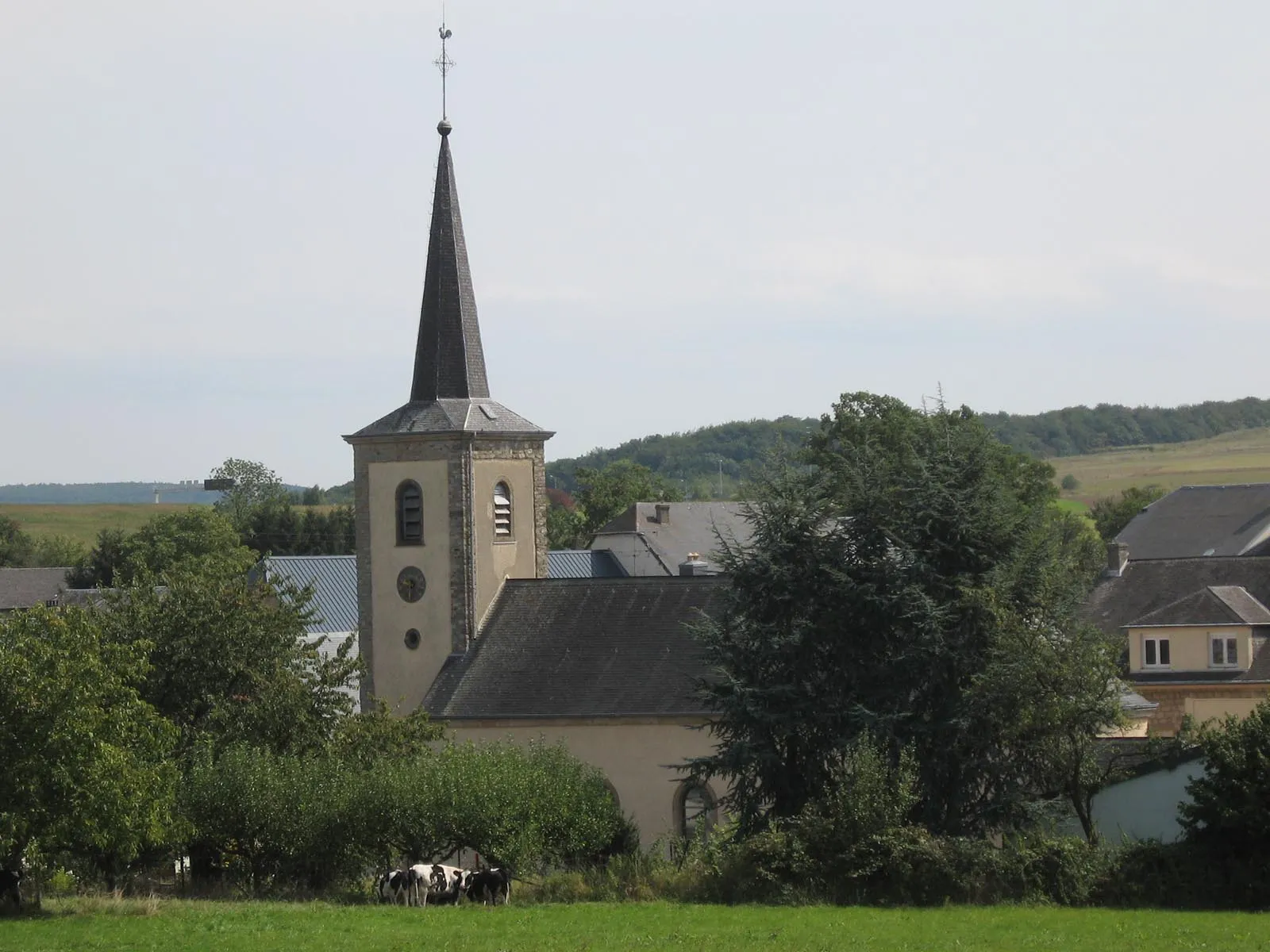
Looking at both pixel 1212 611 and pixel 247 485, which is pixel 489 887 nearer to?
pixel 1212 611

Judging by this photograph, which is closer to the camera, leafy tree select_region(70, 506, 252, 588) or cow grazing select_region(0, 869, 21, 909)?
cow grazing select_region(0, 869, 21, 909)

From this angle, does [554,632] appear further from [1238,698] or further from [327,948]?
[1238,698]

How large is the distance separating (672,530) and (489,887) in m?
65.3

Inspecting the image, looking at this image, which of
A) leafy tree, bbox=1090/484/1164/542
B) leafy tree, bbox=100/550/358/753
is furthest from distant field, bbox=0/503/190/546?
leafy tree, bbox=100/550/358/753

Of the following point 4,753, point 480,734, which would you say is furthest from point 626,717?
point 4,753

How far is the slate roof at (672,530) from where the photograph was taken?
3533 inches

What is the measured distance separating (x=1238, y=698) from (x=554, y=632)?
2303 centimetres

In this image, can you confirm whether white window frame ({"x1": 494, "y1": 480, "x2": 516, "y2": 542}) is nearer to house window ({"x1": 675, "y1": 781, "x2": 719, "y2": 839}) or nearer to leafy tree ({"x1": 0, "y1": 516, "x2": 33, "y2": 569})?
house window ({"x1": 675, "y1": 781, "x2": 719, "y2": 839})

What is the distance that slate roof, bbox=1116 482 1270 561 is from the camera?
84.6 m

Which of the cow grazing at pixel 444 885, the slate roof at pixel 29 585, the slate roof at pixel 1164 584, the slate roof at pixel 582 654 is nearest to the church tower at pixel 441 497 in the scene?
the slate roof at pixel 582 654

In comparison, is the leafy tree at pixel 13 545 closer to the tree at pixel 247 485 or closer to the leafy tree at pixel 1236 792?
the tree at pixel 247 485

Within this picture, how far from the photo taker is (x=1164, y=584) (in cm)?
6162

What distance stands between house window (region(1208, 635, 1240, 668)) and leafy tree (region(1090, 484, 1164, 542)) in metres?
56.8

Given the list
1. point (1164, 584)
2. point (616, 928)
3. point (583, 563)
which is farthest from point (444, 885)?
point (583, 563)
